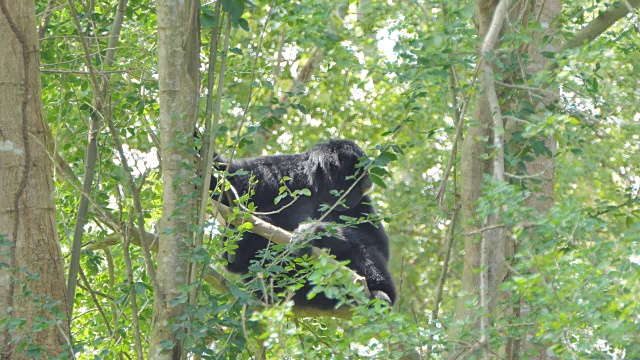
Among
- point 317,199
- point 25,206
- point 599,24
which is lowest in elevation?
point 317,199

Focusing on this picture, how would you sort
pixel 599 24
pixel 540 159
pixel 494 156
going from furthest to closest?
pixel 540 159 → pixel 599 24 → pixel 494 156

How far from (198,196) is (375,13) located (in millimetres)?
2720

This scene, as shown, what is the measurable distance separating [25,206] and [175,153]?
75cm

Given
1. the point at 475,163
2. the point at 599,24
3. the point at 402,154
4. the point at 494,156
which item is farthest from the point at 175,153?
the point at 599,24

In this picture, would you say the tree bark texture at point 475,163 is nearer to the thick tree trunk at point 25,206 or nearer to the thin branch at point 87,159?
the thin branch at point 87,159

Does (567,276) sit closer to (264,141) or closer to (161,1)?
(161,1)

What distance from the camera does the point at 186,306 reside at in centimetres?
339

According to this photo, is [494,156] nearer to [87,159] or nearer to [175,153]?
[175,153]

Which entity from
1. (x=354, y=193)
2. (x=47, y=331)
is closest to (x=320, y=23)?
(x=47, y=331)

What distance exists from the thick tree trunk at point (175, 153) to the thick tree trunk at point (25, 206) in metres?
0.46

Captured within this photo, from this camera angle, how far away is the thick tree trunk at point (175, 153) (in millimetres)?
3396

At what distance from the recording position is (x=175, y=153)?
3.52m

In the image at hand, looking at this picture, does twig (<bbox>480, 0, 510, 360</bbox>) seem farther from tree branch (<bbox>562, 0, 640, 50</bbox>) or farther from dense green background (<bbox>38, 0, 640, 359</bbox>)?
tree branch (<bbox>562, 0, 640, 50</bbox>)

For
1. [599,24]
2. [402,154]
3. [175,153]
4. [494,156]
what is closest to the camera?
[494,156]
